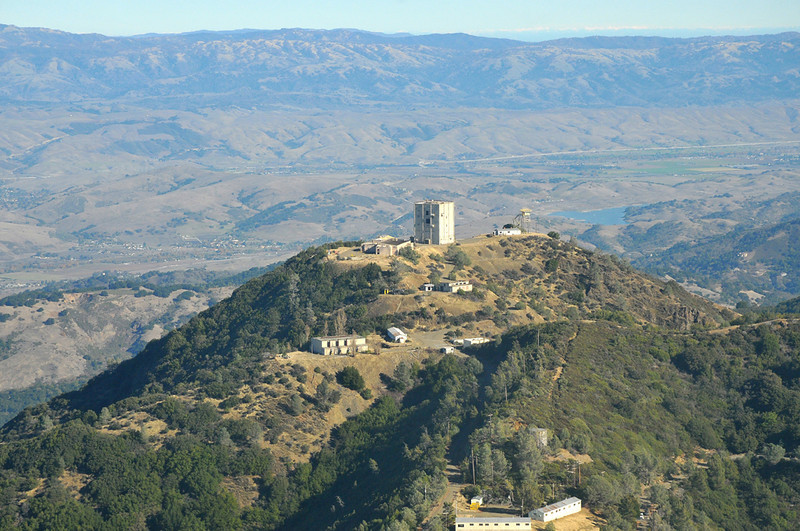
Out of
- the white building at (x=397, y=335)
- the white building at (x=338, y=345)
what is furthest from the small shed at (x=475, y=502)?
the white building at (x=397, y=335)

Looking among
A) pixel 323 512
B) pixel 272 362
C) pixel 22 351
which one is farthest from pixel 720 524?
pixel 22 351

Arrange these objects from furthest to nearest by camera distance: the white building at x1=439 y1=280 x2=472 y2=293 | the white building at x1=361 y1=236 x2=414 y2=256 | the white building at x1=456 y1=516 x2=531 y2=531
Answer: the white building at x1=361 y1=236 x2=414 y2=256 < the white building at x1=439 y1=280 x2=472 y2=293 < the white building at x1=456 y1=516 x2=531 y2=531

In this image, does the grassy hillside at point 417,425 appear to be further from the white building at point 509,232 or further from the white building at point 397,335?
the white building at point 509,232

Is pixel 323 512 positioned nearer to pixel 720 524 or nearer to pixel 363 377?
pixel 363 377

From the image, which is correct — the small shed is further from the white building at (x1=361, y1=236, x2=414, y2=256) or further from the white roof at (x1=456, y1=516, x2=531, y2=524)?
the white building at (x1=361, y1=236, x2=414, y2=256)

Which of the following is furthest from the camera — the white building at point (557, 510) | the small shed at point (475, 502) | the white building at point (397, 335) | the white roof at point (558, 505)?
the white building at point (397, 335)

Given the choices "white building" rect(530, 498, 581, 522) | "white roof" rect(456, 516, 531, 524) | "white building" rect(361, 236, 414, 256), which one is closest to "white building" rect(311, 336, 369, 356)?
"white building" rect(361, 236, 414, 256)

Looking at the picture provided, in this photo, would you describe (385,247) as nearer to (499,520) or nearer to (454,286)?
(454,286)
